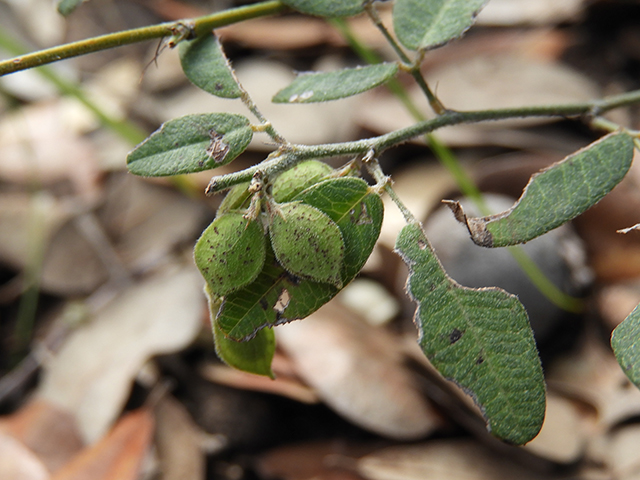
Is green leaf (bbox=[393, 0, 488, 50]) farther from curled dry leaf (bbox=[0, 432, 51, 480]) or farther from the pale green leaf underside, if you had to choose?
curled dry leaf (bbox=[0, 432, 51, 480])

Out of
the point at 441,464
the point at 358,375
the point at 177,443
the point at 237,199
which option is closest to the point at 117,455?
A: the point at 177,443

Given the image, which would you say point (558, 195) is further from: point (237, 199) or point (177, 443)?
point (177, 443)

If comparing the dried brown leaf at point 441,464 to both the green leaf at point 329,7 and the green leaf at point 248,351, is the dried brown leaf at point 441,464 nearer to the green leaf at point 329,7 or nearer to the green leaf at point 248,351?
the green leaf at point 248,351

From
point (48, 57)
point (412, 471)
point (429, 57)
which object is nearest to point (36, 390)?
point (412, 471)

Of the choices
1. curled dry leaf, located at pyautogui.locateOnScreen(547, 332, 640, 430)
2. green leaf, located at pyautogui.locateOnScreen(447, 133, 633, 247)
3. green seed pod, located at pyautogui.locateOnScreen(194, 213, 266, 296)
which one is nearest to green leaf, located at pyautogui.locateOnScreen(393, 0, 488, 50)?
green leaf, located at pyautogui.locateOnScreen(447, 133, 633, 247)

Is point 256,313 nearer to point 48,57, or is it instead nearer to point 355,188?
point 355,188

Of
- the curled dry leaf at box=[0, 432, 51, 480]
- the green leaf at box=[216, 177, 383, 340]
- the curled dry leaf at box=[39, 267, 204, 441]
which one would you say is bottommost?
the curled dry leaf at box=[39, 267, 204, 441]

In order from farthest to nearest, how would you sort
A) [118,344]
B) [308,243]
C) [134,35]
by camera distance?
[118,344] < [134,35] < [308,243]

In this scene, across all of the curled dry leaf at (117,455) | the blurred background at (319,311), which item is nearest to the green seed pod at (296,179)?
the blurred background at (319,311)
